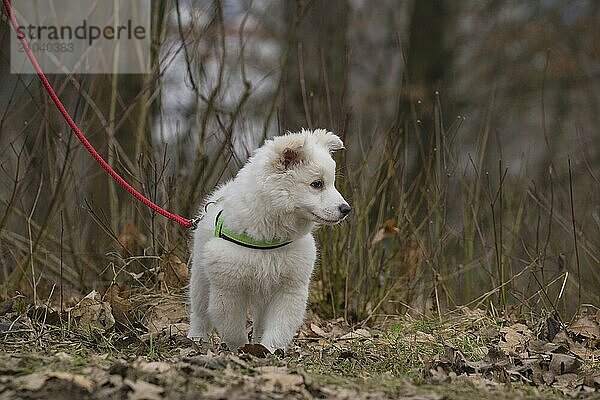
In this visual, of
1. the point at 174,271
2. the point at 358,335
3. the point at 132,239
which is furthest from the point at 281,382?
the point at 132,239

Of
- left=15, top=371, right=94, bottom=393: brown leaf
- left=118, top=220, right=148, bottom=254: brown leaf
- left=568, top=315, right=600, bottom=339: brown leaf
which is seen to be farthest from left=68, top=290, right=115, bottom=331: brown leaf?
left=568, top=315, right=600, bottom=339: brown leaf

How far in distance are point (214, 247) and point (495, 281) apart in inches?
127

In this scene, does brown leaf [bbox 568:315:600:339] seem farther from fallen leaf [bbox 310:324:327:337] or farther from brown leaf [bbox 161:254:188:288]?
brown leaf [bbox 161:254:188:288]

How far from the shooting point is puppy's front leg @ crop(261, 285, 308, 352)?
5230 mm

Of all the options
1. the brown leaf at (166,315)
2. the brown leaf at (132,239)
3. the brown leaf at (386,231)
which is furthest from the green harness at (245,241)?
the brown leaf at (132,239)

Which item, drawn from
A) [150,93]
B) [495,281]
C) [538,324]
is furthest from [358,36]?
[538,324]

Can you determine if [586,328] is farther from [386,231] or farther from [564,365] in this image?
[386,231]

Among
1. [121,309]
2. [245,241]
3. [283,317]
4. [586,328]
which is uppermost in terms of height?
[245,241]

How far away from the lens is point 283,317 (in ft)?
17.3

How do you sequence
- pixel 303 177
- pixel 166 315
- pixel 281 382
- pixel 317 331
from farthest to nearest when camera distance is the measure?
pixel 166 315 < pixel 317 331 < pixel 303 177 < pixel 281 382

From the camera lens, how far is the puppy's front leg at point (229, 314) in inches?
207

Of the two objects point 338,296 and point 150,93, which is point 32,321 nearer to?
point 338,296

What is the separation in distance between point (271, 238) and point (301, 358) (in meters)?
0.74

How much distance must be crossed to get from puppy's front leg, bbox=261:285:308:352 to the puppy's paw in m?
0.25
